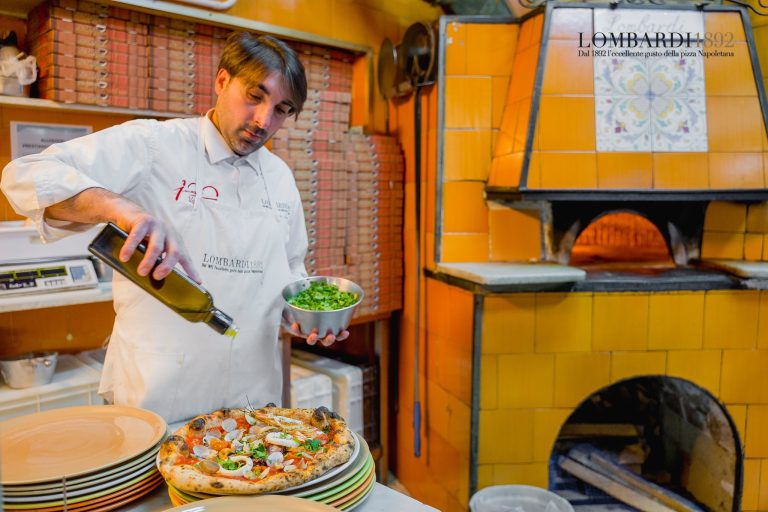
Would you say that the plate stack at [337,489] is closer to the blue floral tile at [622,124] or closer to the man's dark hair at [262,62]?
the man's dark hair at [262,62]

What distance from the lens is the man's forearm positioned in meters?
1.20

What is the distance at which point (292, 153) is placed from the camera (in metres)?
3.06

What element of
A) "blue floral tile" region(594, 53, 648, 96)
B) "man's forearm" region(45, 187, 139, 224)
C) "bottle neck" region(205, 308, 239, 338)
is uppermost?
"blue floral tile" region(594, 53, 648, 96)

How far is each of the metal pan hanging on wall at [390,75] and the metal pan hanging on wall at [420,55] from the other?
8 cm

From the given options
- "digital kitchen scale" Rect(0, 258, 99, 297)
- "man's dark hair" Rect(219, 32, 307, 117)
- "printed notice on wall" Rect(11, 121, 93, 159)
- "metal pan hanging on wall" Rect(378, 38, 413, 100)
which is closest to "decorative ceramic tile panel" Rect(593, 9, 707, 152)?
"metal pan hanging on wall" Rect(378, 38, 413, 100)

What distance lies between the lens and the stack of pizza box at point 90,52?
2.50 meters

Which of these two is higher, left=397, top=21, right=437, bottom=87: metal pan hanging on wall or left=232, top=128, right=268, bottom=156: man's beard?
left=397, top=21, right=437, bottom=87: metal pan hanging on wall

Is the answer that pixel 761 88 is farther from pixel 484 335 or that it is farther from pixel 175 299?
pixel 175 299

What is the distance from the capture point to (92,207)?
125 cm

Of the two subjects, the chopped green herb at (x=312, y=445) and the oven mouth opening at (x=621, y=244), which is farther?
the oven mouth opening at (x=621, y=244)

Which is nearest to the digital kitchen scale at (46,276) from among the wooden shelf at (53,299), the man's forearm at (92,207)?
the wooden shelf at (53,299)

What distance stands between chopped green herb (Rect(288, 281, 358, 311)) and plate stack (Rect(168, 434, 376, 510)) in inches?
22.9

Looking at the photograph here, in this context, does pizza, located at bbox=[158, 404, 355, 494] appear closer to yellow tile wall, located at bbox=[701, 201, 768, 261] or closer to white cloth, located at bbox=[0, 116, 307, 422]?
white cloth, located at bbox=[0, 116, 307, 422]

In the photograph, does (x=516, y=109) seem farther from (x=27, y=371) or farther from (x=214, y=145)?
(x=27, y=371)
